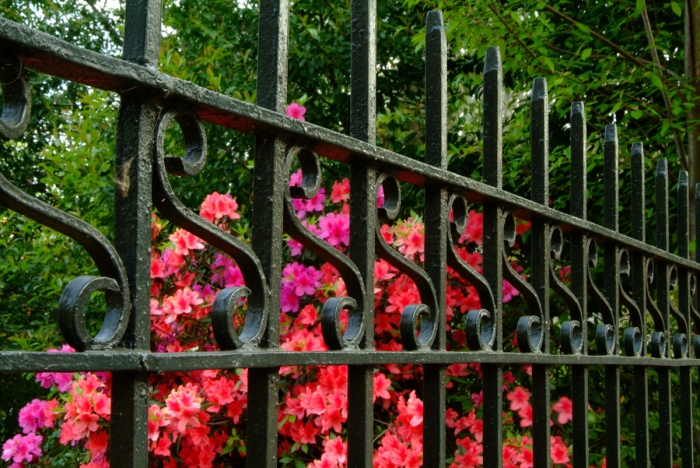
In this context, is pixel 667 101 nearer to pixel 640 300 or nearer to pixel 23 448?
pixel 640 300

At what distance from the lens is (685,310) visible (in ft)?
8.09

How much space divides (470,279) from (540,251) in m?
0.29

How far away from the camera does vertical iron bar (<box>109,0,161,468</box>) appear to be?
0.82 m

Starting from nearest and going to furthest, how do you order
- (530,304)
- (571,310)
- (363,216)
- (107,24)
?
(363,216) → (530,304) → (571,310) → (107,24)

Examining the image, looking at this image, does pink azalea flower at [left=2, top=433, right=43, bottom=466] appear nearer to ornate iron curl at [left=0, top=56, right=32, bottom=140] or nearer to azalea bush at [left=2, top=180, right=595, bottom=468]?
azalea bush at [left=2, top=180, right=595, bottom=468]

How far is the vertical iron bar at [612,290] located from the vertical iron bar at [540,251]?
1.22 feet

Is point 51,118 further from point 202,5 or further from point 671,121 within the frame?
point 671,121

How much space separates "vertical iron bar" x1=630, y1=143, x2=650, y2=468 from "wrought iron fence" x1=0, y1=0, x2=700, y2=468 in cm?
12

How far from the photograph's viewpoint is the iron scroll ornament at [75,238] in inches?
29.4

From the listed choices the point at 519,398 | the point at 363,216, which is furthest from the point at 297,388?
the point at 363,216

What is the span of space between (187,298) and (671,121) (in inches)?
77.2

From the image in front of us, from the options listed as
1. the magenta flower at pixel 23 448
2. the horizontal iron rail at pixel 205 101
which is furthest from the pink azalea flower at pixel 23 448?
the horizontal iron rail at pixel 205 101

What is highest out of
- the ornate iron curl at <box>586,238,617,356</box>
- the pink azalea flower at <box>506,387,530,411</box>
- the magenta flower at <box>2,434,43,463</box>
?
the ornate iron curl at <box>586,238,617,356</box>

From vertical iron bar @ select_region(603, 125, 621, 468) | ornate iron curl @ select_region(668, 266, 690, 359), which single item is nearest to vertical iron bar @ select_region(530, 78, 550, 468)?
vertical iron bar @ select_region(603, 125, 621, 468)
